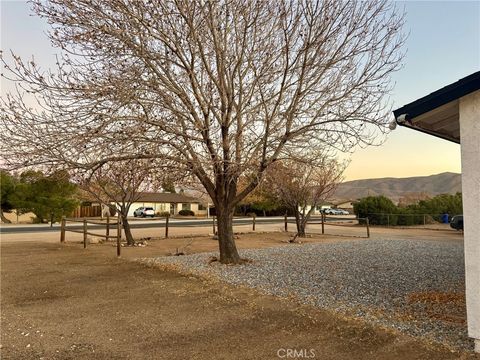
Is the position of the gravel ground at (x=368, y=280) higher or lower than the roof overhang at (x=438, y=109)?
lower

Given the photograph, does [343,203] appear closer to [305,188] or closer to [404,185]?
[305,188]

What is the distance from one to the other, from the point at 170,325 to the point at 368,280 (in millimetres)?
5006

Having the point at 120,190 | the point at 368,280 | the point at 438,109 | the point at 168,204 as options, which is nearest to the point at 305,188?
the point at 120,190

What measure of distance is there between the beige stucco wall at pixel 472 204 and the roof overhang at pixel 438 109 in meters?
0.23

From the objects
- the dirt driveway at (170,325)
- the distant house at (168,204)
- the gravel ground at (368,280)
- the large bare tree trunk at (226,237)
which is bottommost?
the dirt driveway at (170,325)

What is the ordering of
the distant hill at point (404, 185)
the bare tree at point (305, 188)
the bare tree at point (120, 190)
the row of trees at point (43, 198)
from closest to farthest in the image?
the bare tree at point (120, 190), the bare tree at point (305, 188), the row of trees at point (43, 198), the distant hill at point (404, 185)

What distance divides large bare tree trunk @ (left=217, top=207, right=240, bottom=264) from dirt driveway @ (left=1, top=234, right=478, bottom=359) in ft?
6.87

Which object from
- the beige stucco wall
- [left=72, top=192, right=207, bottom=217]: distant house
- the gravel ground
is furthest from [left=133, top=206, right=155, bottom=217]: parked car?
the beige stucco wall

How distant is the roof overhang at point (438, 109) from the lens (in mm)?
4766

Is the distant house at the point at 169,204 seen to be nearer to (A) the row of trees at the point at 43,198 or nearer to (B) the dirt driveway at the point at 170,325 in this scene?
(A) the row of trees at the point at 43,198

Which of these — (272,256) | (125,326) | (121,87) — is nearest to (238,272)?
(272,256)

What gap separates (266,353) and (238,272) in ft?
17.8

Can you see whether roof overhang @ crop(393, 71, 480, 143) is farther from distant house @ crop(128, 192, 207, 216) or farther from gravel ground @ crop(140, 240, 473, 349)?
distant house @ crop(128, 192, 207, 216)

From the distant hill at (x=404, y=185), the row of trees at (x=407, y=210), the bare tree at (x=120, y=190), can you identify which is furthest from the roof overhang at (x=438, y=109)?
the distant hill at (x=404, y=185)
